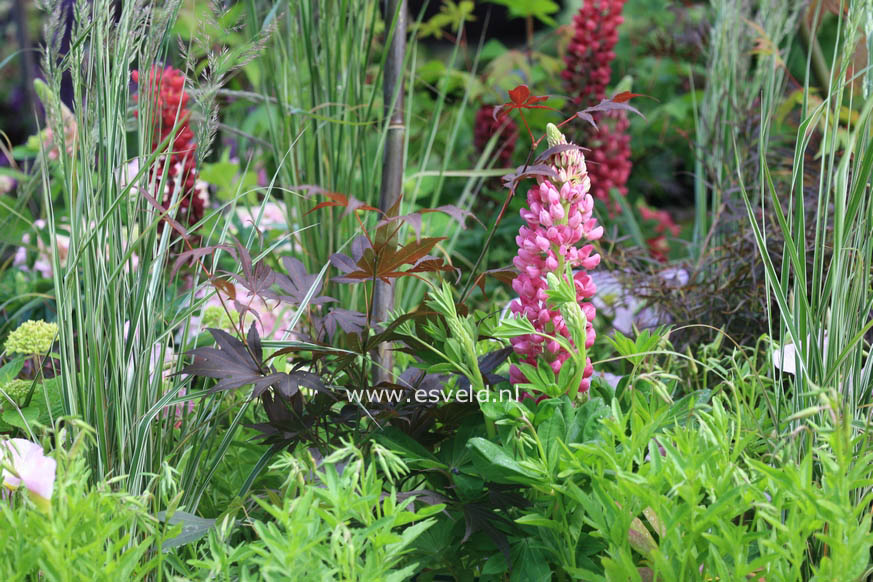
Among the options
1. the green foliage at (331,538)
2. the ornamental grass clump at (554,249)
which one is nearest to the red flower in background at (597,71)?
the ornamental grass clump at (554,249)

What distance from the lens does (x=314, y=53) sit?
57.3 inches

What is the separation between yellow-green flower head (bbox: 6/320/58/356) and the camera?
112cm

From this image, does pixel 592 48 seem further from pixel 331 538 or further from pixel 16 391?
pixel 331 538

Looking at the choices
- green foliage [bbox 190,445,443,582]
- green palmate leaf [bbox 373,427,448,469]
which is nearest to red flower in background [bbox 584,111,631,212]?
green palmate leaf [bbox 373,427,448,469]

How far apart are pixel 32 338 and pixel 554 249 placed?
0.73m

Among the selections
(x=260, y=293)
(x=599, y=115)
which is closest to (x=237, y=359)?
(x=260, y=293)

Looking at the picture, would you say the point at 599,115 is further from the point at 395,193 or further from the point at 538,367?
the point at 538,367

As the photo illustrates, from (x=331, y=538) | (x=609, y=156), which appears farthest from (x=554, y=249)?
(x=609, y=156)

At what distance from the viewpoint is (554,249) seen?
0.88m

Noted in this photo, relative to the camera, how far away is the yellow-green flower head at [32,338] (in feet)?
3.67

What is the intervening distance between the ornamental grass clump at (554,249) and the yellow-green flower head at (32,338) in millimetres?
660

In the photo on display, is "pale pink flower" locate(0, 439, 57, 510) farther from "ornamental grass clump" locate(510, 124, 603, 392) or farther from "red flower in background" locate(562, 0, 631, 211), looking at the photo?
"red flower in background" locate(562, 0, 631, 211)

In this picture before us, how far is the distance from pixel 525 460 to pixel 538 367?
111mm

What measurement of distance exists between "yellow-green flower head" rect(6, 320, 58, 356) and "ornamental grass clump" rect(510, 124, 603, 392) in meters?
0.66
